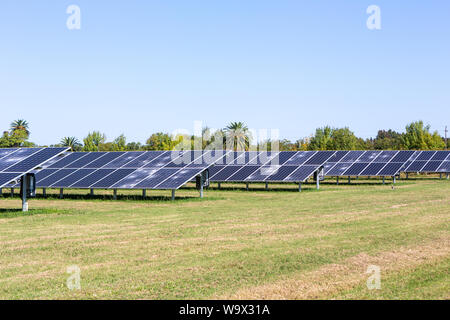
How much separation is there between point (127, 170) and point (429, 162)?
122ft

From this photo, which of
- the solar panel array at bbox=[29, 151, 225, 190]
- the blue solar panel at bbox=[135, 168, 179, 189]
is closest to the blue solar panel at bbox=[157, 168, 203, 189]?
the solar panel array at bbox=[29, 151, 225, 190]

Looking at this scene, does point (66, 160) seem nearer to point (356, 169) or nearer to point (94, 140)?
point (356, 169)

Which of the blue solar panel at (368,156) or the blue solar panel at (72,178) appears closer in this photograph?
the blue solar panel at (72,178)

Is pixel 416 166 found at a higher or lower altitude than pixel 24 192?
higher

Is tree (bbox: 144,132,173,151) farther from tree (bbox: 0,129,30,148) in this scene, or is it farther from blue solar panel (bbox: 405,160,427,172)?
blue solar panel (bbox: 405,160,427,172)

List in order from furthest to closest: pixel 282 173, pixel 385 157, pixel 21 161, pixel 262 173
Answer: pixel 385 157 → pixel 262 173 → pixel 282 173 → pixel 21 161

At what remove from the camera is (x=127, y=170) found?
35.1 metres

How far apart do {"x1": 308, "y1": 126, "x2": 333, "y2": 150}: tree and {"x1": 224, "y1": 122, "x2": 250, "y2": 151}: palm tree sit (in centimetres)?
1199

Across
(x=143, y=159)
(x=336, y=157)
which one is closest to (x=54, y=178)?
(x=143, y=159)

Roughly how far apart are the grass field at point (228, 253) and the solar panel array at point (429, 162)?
32.9 m

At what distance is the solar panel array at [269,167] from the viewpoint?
41.1m

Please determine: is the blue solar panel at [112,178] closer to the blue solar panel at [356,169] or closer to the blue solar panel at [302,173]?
the blue solar panel at [302,173]

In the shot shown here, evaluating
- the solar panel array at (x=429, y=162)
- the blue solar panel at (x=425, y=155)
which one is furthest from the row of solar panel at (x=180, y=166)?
the blue solar panel at (x=425, y=155)

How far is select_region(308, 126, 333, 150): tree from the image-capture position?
91.4 meters
